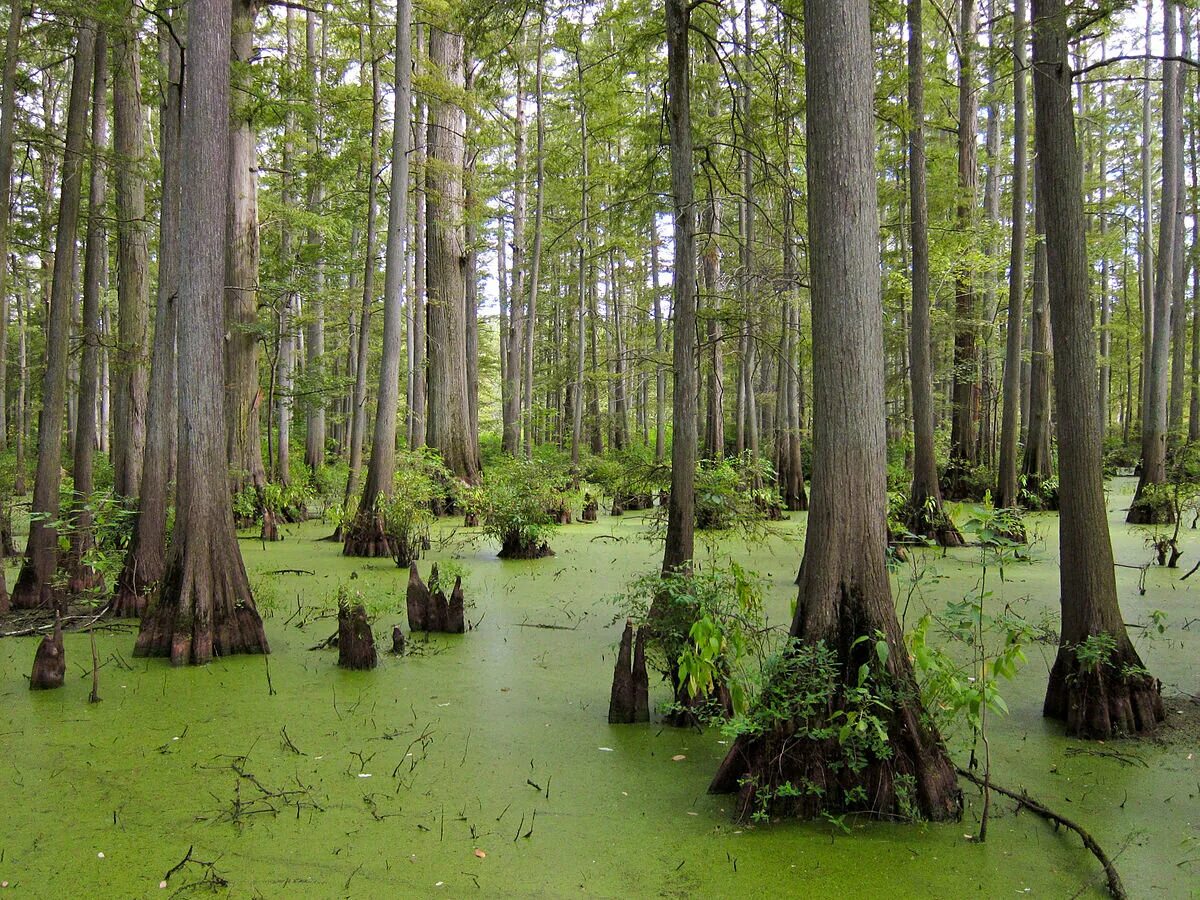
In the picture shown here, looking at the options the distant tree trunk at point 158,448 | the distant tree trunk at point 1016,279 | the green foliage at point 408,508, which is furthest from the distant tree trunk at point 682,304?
the distant tree trunk at point 1016,279

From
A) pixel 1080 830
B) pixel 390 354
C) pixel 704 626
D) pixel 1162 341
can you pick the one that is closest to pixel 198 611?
pixel 704 626

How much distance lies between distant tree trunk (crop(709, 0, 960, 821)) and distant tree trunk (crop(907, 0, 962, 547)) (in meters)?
6.19

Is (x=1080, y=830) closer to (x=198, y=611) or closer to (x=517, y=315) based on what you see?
(x=198, y=611)

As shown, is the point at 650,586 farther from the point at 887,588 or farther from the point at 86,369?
the point at 86,369

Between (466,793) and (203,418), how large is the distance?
10.8 ft

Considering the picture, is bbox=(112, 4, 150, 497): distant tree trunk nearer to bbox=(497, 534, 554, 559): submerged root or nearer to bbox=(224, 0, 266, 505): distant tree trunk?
bbox=(224, 0, 266, 505): distant tree trunk

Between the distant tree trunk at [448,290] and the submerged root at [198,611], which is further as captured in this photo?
the distant tree trunk at [448,290]

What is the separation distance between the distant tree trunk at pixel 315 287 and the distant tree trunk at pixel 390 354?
109 centimetres

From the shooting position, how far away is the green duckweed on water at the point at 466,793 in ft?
8.82

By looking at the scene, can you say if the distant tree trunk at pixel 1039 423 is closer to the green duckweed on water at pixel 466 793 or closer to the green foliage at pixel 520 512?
the green duckweed on water at pixel 466 793

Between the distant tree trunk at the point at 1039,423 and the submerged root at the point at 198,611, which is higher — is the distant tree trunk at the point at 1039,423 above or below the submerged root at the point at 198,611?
above

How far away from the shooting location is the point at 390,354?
364 inches

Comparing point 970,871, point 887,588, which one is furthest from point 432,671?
point 970,871

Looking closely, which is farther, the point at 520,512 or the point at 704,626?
the point at 520,512
